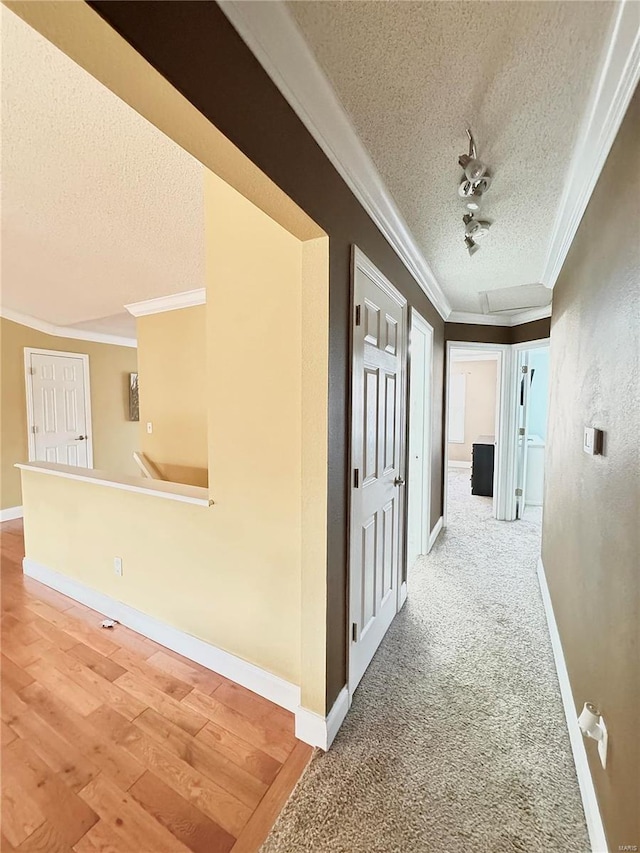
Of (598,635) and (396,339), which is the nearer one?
(598,635)

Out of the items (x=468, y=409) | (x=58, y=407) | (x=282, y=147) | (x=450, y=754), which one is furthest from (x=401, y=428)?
(x=468, y=409)

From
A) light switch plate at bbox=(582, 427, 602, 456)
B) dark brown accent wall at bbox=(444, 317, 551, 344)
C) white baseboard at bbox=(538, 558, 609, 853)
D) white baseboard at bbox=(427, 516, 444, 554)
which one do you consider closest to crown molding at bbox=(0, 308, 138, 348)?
dark brown accent wall at bbox=(444, 317, 551, 344)

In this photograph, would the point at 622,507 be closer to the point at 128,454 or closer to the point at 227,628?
the point at 227,628

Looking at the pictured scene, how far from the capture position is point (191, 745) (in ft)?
5.15

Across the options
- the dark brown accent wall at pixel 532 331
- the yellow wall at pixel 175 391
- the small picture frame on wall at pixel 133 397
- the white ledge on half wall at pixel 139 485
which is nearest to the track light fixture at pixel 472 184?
the white ledge on half wall at pixel 139 485

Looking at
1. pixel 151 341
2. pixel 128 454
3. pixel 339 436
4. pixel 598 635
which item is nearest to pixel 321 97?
pixel 339 436

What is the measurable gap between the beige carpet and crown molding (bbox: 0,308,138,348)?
547 cm

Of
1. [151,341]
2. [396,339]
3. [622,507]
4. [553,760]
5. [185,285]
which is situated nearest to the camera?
[622,507]

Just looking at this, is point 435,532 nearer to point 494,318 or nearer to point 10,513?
point 494,318

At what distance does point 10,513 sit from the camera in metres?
4.66

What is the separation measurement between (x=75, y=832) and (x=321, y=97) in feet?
8.17

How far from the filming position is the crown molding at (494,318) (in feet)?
12.9

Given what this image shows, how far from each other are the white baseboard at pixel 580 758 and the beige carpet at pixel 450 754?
38 mm

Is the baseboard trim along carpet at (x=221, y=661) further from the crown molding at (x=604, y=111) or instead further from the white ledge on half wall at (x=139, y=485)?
the crown molding at (x=604, y=111)
